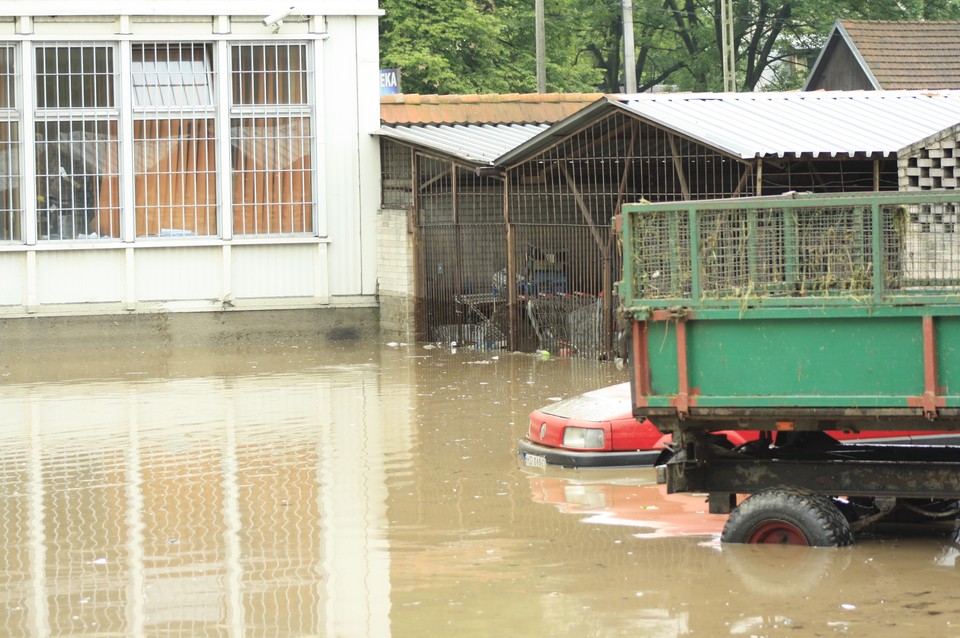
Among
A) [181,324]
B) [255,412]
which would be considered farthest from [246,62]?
[255,412]

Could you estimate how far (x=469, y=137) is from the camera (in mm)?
22984

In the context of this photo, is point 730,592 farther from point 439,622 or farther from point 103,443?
point 103,443

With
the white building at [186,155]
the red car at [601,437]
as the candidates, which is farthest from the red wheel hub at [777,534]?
the white building at [186,155]

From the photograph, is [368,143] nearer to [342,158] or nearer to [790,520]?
[342,158]

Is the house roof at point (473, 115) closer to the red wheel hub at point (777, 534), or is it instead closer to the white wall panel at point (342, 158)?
the white wall panel at point (342, 158)

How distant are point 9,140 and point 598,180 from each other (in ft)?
30.1

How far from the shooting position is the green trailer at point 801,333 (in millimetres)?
8016

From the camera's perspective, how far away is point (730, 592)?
310 inches

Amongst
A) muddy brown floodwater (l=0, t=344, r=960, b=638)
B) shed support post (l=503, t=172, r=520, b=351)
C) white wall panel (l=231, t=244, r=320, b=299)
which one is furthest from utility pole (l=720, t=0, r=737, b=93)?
muddy brown floodwater (l=0, t=344, r=960, b=638)

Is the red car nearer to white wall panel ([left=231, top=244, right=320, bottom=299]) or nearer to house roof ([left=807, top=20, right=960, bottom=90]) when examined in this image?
white wall panel ([left=231, top=244, right=320, bottom=299])

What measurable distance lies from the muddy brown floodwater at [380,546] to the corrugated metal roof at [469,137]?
244 inches

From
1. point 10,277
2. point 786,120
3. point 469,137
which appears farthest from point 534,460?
point 10,277

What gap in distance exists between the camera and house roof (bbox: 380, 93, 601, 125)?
24500mm

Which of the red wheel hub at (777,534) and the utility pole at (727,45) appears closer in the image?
the red wheel hub at (777,534)
